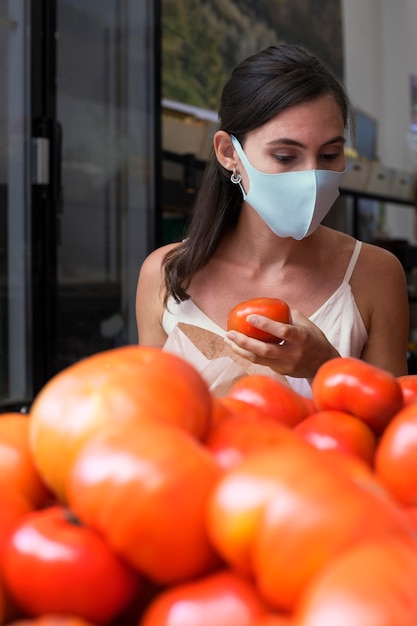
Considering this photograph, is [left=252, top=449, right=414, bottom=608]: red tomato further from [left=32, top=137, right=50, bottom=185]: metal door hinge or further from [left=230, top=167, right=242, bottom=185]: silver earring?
[left=32, top=137, right=50, bottom=185]: metal door hinge

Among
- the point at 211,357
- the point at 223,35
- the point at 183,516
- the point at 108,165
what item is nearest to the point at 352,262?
the point at 211,357

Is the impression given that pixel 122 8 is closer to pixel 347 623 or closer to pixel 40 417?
pixel 40 417

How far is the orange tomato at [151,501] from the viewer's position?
39 centimetres

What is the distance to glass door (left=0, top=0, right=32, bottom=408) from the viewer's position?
277 cm

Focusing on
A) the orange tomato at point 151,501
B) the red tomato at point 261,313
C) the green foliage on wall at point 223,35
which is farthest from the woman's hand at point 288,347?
the green foliage on wall at point 223,35

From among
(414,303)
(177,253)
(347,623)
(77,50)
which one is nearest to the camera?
(347,623)

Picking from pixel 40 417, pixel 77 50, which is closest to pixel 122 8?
pixel 77 50

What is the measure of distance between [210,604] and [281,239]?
1377 mm

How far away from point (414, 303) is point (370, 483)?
14.3 feet

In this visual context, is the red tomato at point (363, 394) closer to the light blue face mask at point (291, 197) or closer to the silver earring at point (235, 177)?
the light blue face mask at point (291, 197)

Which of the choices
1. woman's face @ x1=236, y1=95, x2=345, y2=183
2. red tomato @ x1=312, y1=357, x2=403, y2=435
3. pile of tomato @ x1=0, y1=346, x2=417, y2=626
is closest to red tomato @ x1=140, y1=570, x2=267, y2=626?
pile of tomato @ x1=0, y1=346, x2=417, y2=626

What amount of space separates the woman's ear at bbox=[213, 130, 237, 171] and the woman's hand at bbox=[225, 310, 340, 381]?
1.60 ft

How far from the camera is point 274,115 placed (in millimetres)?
1509

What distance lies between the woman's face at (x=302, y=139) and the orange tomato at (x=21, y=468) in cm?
108
